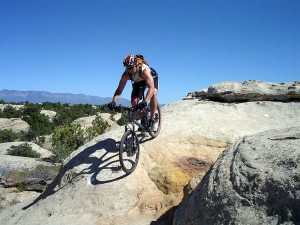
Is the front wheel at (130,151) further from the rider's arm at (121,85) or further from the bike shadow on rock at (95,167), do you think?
the rider's arm at (121,85)

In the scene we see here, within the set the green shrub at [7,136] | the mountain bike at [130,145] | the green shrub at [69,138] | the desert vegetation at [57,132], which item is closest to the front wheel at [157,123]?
the mountain bike at [130,145]

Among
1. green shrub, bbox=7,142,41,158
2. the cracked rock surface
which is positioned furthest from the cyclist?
green shrub, bbox=7,142,41,158

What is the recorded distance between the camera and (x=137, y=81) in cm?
880

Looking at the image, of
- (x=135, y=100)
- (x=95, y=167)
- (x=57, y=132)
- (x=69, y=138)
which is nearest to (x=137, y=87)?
(x=135, y=100)

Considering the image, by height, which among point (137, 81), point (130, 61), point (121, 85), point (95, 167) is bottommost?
point (95, 167)

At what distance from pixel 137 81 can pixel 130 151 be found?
2005 millimetres

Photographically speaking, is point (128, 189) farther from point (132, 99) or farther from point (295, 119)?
point (295, 119)

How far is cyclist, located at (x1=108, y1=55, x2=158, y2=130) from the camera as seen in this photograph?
7965 mm

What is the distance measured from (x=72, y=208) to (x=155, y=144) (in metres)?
2.91

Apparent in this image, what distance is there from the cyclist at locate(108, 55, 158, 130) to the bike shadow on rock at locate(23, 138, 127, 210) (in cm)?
140

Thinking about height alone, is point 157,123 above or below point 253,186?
above

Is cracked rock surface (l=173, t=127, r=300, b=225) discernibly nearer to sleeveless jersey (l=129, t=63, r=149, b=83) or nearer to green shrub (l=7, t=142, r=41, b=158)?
sleeveless jersey (l=129, t=63, r=149, b=83)

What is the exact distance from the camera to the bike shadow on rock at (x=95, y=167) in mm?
8039

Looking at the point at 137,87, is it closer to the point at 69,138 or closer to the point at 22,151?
the point at 69,138
